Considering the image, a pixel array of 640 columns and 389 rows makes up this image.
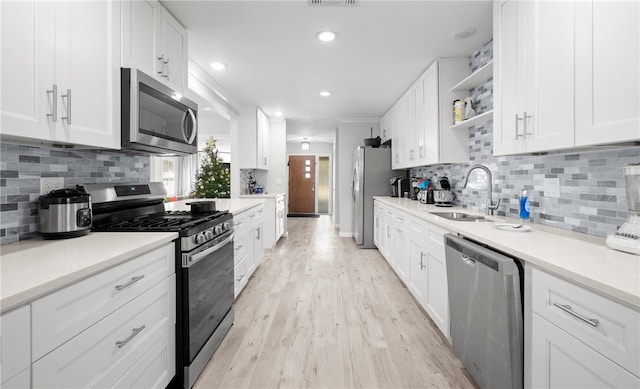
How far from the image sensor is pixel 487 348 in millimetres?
1497

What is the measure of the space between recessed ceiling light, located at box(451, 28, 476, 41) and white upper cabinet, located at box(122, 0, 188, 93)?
7.34 ft

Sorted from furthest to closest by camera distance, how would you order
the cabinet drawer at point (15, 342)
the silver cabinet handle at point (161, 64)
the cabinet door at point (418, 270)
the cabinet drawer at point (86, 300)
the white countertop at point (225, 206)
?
the white countertop at point (225, 206), the cabinet door at point (418, 270), the silver cabinet handle at point (161, 64), the cabinet drawer at point (86, 300), the cabinet drawer at point (15, 342)

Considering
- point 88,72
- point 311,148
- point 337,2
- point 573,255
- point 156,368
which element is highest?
point 311,148

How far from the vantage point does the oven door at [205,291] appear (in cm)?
163

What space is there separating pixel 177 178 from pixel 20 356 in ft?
27.1

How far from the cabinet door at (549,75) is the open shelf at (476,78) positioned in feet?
2.19

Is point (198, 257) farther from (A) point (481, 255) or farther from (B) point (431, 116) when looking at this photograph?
(B) point (431, 116)

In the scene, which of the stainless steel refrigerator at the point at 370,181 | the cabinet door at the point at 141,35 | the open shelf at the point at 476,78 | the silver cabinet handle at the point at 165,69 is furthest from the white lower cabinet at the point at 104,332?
the stainless steel refrigerator at the point at 370,181

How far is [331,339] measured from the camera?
2.22 meters

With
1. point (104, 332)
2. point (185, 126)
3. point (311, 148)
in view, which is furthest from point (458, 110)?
point (311, 148)

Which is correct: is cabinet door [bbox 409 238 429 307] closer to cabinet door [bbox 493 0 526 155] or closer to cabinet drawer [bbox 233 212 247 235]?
cabinet door [bbox 493 0 526 155]

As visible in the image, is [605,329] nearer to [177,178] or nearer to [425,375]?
[425,375]

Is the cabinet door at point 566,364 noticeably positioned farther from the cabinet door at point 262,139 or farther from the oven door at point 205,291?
the cabinet door at point 262,139

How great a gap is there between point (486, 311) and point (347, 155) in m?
4.87
